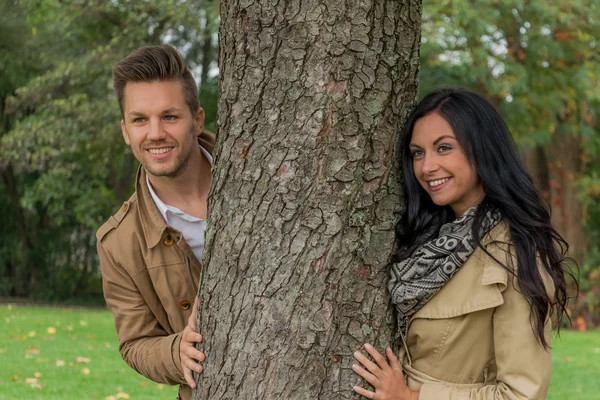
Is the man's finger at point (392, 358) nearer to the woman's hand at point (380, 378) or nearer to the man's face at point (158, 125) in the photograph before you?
the woman's hand at point (380, 378)

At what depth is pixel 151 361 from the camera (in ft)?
10.2

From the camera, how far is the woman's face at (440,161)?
277cm

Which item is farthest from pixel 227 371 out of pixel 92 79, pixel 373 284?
pixel 92 79

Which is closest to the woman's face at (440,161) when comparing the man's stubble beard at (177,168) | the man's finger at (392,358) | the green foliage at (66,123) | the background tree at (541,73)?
the man's finger at (392,358)

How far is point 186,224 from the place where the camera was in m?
3.48

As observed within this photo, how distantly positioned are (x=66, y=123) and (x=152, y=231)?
12.2 metres

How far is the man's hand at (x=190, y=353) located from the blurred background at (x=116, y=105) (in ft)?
28.3

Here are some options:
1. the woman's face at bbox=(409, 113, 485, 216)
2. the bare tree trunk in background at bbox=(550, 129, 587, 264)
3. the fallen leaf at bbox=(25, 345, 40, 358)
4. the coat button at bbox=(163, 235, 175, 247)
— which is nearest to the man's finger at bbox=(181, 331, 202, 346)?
the coat button at bbox=(163, 235, 175, 247)

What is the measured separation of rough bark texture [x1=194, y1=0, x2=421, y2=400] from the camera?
2.62 meters

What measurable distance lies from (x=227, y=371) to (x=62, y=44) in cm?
1556

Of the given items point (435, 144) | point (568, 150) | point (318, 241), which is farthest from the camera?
point (568, 150)

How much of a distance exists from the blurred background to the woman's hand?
8697 mm

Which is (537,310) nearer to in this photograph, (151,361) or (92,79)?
(151,361)

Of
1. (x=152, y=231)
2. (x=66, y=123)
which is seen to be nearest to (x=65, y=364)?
(x=152, y=231)
